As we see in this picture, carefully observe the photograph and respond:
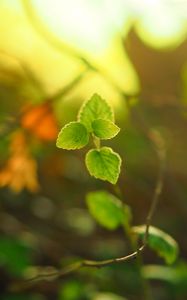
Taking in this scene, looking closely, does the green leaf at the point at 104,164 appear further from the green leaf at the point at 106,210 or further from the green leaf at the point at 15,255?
the green leaf at the point at 15,255

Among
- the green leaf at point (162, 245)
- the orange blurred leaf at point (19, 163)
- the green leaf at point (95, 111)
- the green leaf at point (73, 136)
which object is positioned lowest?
the orange blurred leaf at point (19, 163)

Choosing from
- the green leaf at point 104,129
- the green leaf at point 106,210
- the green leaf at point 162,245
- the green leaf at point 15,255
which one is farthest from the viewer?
the green leaf at point 15,255

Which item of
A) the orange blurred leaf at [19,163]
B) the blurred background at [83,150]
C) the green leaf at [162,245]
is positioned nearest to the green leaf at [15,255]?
the blurred background at [83,150]

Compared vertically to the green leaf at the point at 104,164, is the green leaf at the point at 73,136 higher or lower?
higher

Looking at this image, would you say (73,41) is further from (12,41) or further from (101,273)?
(101,273)

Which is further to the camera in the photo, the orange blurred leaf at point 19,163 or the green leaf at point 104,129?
the orange blurred leaf at point 19,163

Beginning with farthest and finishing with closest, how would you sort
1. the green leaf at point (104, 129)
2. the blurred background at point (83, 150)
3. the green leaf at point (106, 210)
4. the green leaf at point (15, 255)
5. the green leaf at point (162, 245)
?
the green leaf at point (15, 255) < the blurred background at point (83, 150) < the green leaf at point (106, 210) < the green leaf at point (162, 245) < the green leaf at point (104, 129)
